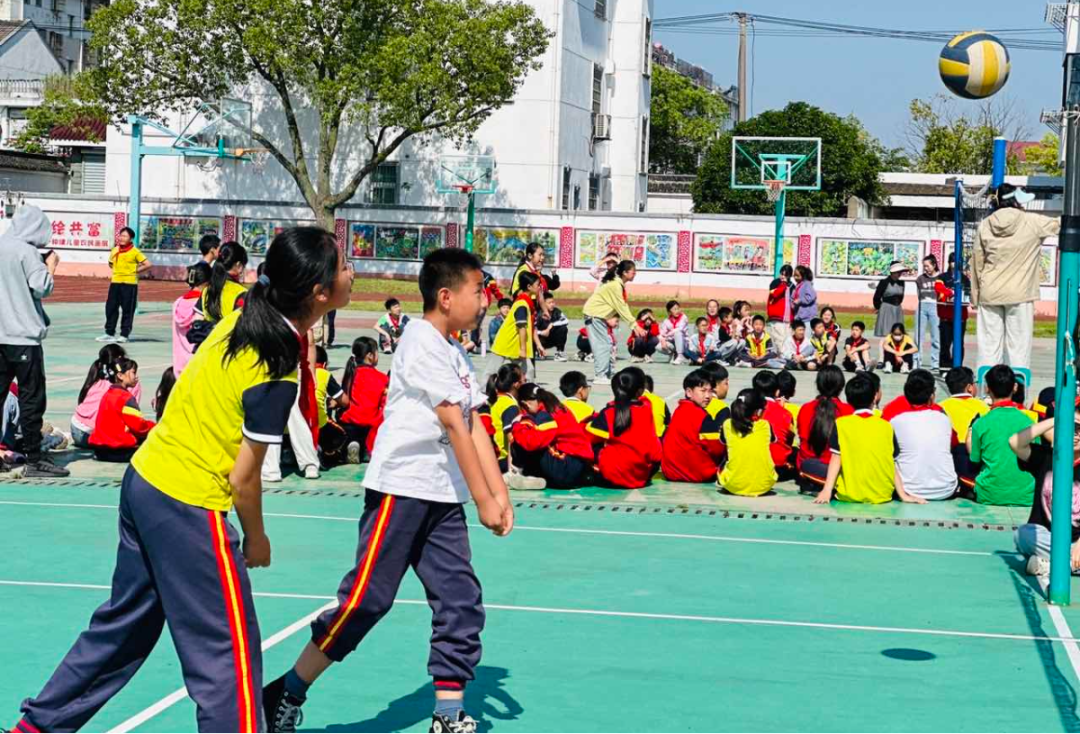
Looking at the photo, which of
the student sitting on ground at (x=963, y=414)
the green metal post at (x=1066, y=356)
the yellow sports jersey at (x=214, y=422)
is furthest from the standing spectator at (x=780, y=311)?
the yellow sports jersey at (x=214, y=422)

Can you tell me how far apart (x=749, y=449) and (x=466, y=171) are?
37647 millimetres

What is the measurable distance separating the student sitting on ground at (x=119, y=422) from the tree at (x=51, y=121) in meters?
55.1

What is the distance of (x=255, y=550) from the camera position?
4559 millimetres

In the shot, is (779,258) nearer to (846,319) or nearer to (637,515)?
(846,319)

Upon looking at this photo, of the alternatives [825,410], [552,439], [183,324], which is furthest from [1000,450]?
[183,324]

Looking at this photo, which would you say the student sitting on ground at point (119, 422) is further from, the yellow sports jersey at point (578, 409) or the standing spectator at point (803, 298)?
the standing spectator at point (803, 298)

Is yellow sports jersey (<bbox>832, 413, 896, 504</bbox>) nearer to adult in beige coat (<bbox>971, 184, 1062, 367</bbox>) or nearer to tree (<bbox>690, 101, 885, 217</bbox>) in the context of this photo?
adult in beige coat (<bbox>971, 184, 1062, 367</bbox>)

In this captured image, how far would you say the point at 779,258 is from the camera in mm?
39594

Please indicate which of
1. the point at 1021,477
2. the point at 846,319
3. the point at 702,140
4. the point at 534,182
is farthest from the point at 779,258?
the point at 702,140

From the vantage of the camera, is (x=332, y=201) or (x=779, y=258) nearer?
(x=779, y=258)

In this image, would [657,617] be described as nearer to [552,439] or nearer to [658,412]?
[552,439]

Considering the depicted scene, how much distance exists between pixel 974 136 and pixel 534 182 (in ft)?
112

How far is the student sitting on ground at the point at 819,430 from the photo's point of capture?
11242 mm

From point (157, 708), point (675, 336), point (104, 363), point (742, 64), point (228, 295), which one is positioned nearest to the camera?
point (157, 708)
